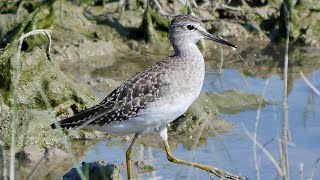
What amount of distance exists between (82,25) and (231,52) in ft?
6.94

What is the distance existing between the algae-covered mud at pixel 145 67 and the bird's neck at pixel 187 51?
2.85ft

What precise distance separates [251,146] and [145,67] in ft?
11.3

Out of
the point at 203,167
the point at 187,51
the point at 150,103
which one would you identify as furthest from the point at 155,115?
the point at 187,51

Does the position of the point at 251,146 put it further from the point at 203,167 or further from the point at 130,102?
the point at 130,102

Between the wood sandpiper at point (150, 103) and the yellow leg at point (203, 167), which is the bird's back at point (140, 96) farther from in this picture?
the yellow leg at point (203, 167)

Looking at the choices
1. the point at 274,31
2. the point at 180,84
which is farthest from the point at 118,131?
the point at 274,31

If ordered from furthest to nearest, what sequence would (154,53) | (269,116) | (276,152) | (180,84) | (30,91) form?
(154,53), (269,116), (30,91), (276,152), (180,84)

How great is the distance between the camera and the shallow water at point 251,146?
8930mm

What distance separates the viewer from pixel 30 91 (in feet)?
33.2

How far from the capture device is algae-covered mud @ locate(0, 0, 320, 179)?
9125mm

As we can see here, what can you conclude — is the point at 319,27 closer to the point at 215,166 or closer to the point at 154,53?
the point at 154,53

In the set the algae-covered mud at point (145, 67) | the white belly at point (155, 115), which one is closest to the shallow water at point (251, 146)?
the algae-covered mud at point (145, 67)

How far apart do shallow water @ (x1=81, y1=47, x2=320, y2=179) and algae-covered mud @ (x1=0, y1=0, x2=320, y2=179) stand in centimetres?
1

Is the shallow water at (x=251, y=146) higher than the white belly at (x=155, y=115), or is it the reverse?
the white belly at (x=155, y=115)
